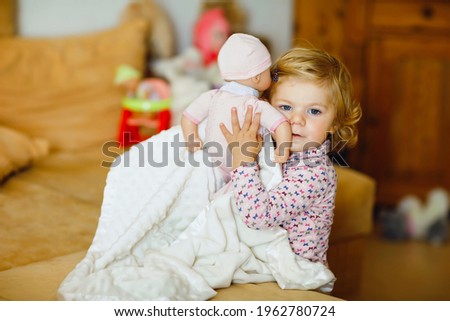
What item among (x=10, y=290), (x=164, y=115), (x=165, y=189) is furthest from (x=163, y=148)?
(x=164, y=115)

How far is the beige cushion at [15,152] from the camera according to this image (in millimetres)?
1739

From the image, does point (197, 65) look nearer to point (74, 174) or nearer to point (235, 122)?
point (74, 174)

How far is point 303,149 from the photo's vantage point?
3.66 feet

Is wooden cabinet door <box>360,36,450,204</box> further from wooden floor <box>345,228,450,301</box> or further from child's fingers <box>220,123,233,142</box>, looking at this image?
child's fingers <box>220,123,233,142</box>

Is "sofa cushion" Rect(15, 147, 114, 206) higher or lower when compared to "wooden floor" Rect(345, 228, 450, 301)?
higher

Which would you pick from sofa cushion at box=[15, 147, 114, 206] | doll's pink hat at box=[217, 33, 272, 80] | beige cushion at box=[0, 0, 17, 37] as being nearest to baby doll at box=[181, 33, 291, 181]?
doll's pink hat at box=[217, 33, 272, 80]

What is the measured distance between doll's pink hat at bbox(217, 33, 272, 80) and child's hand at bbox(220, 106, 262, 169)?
0.21 feet

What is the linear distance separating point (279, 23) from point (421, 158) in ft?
3.04

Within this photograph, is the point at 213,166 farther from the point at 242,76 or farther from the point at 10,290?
the point at 10,290

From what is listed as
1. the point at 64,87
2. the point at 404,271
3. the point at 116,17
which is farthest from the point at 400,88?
the point at 64,87

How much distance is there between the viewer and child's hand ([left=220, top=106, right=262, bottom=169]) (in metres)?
1.06

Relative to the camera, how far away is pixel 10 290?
1.08 m

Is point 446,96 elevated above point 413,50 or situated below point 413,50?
below

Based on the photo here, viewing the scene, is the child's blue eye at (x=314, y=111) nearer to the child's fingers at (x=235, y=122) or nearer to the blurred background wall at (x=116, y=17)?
the child's fingers at (x=235, y=122)
